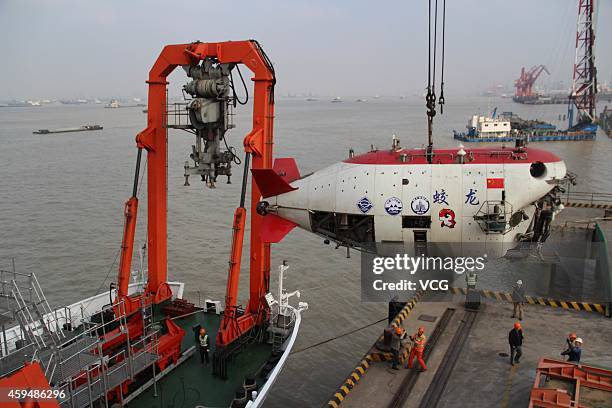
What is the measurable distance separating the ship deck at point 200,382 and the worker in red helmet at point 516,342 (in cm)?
615

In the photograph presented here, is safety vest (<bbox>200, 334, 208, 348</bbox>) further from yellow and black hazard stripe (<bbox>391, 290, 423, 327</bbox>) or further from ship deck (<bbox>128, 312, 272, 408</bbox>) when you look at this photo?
yellow and black hazard stripe (<bbox>391, 290, 423, 327</bbox>)

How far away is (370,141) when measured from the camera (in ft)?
259

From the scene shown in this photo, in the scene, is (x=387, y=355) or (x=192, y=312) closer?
(x=387, y=355)

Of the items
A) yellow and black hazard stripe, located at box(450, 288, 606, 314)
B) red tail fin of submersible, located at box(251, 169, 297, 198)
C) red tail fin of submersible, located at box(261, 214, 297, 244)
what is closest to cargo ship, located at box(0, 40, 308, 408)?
red tail fin of submersible, located at box(261, 214, 297, 244)

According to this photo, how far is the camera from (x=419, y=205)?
46.1ft

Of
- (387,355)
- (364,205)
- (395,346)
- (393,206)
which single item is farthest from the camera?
(364,205)

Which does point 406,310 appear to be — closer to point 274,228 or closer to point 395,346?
point 395,346

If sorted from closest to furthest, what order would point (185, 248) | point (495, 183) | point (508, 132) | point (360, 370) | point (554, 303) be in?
1. point (360, 370)
2. point (495, 183)
3. point (554, 303)
4. point (185, 248)
5. point (508, 132)

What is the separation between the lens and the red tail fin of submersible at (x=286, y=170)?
1603cm

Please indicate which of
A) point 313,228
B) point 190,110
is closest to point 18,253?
point 190,110

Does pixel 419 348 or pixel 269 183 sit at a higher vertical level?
pixel 269 183

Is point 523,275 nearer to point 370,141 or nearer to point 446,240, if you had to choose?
point 446,240

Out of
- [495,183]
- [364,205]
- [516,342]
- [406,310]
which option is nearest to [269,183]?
[364,205]

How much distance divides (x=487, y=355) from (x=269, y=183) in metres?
7.59
